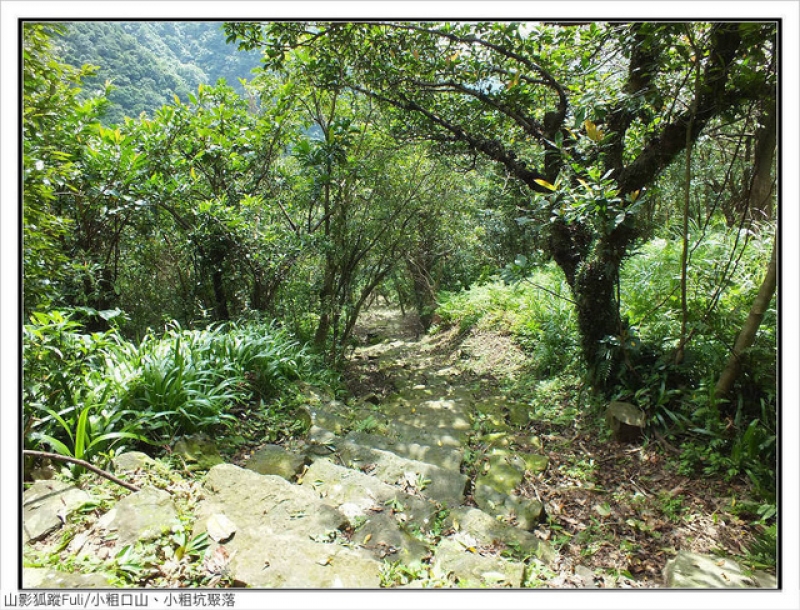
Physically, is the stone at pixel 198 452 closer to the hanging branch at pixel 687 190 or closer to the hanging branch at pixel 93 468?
the hanging branch at pixel 93 468

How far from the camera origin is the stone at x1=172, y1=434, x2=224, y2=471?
254 cm

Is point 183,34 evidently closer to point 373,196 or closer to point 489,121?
point 489,121

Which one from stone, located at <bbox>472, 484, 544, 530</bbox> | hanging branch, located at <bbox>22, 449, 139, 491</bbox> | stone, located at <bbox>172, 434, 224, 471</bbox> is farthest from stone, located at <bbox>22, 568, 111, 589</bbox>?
stone, located at <bbox>472, 484, 544, 530</bbox>

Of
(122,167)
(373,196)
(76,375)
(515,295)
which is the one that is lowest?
(76,375)

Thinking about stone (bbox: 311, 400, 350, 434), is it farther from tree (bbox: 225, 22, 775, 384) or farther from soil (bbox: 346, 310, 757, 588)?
tree (bbox: 225, 22, 775, 384)

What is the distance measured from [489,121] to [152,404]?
4.30 meters

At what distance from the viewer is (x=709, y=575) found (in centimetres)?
175

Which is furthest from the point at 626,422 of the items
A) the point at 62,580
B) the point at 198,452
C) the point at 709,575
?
the point at 62,580

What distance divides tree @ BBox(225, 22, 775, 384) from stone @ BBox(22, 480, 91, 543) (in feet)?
9.67

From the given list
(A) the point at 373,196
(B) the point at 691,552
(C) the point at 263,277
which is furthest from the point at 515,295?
(B) the point at 691,552

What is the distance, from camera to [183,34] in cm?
275

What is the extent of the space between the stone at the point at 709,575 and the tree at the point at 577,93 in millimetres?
1825

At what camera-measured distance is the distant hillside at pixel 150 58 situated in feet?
7.71

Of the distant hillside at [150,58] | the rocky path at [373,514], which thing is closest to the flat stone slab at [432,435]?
the rocky path at [373,514]
